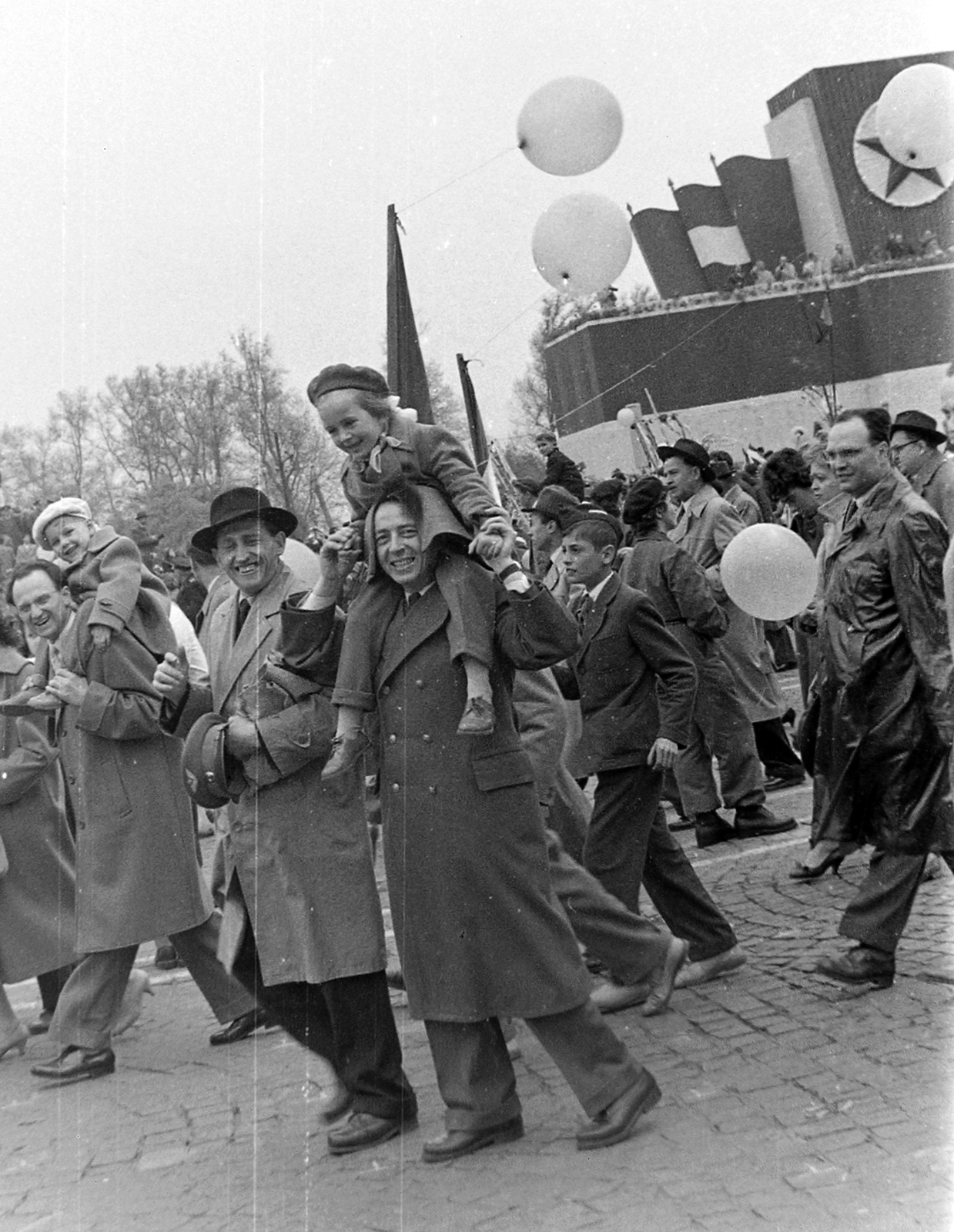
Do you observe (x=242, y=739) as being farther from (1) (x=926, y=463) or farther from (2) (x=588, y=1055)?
(1) (x=926, y=463)

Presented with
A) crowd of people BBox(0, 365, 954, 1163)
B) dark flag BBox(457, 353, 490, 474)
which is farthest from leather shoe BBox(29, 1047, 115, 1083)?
dark flag BBox(457, 353, 490, 474)

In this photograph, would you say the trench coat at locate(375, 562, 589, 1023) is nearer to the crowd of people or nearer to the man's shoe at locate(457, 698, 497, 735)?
the crowd of people

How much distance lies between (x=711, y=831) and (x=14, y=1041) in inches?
138

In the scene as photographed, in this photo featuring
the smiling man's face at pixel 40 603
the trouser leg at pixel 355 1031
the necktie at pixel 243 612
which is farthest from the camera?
the smiling man's face at pixel 40 603

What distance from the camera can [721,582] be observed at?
7.67 metres

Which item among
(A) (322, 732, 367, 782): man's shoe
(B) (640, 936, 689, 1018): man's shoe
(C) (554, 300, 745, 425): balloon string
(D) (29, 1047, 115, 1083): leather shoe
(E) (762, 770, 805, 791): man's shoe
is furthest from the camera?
(C) (554, 300, 745, 425): balloon string

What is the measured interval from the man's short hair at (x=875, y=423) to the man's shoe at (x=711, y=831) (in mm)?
2918

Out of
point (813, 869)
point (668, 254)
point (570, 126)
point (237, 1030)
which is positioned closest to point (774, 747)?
point (813, 869)

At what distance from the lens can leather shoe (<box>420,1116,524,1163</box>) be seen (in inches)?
158

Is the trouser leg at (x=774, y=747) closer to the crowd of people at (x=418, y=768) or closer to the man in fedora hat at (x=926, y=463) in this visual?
the crowd of people at (x=418, y=768)

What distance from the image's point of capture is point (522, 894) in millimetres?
4027

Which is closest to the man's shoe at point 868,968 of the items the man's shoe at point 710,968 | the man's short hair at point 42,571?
the man's shoe at point 710,968

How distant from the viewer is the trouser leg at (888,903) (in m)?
4.93

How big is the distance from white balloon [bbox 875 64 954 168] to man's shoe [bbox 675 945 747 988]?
3.84 meters
